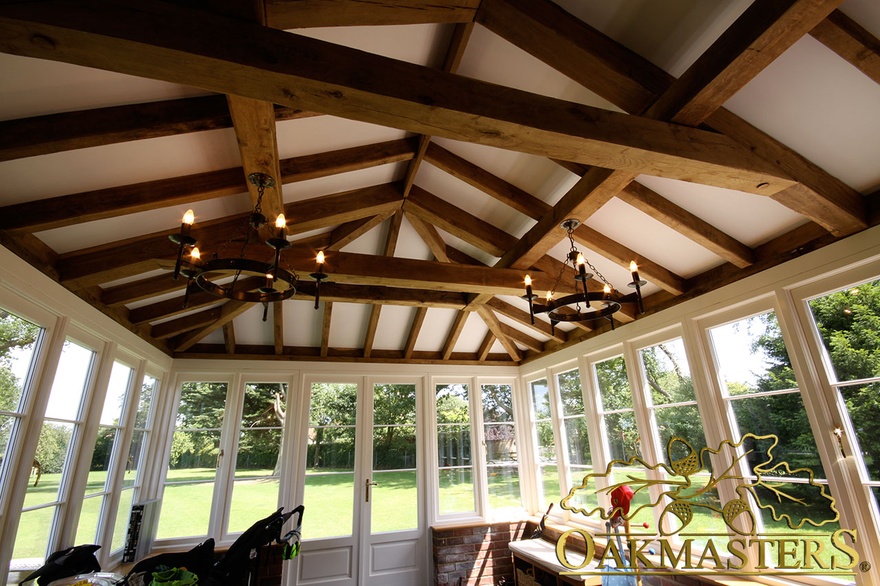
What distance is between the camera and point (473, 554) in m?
5.49

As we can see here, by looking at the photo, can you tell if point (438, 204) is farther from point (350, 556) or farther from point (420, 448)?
point (350, 556)

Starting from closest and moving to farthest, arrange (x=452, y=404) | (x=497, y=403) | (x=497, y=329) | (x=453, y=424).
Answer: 1. (x=497, y=329)
2. (x=453, y=424)
3. (x=452, y=404)
4. (x=497, y=403)

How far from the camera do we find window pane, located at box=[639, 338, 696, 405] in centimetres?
388

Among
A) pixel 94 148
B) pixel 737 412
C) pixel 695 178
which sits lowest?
pixel 737 412

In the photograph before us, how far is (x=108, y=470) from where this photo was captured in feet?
13.5

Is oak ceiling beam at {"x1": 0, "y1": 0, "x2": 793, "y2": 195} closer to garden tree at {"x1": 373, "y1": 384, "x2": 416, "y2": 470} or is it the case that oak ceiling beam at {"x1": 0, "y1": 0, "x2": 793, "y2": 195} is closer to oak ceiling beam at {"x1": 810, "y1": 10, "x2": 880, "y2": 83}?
oak ceiling beam at {"x1": 810, "y1": 10, "x2": 880, "y2": 83}

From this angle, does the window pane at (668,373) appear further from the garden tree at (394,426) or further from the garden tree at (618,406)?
the garden tree at (394,426)

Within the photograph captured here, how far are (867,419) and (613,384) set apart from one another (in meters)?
2.30

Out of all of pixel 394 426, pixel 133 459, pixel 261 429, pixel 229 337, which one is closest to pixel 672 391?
pixel 394 426

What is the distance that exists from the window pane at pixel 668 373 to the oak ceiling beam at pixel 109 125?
4.05 m

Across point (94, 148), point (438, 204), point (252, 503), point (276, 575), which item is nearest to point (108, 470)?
point (252, 503)

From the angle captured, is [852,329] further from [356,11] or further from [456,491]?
[456,491]

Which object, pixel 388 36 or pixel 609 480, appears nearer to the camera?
pixel 388 36

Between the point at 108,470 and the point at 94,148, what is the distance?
3245 millimetres
